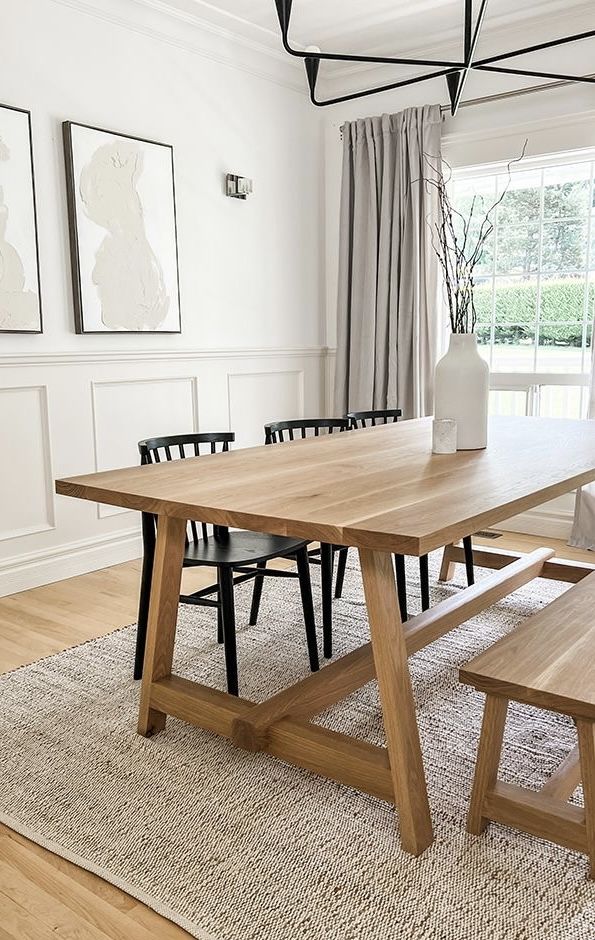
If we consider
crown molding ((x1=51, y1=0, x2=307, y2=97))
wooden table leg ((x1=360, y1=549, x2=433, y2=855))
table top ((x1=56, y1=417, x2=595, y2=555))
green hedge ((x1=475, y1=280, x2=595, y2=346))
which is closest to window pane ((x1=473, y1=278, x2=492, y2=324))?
green hedge ((x1=475, y1=280, x2=595, y2=346))

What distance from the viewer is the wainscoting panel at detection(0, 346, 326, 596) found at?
11.6 ft

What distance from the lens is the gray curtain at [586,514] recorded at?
→ 13.2 ft

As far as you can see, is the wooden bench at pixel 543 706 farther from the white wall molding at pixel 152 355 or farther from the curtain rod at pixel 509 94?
the curtain rod at pixel 509 94

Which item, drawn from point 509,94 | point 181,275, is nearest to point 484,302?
point 509,94

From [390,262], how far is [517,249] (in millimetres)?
719

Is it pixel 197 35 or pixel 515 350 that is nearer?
pixel 197 35

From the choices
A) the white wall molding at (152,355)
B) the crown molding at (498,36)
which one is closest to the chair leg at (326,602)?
the white wall molding at (152,355)

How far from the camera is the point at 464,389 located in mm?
2506

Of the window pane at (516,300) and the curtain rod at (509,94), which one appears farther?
the window pane at (516,300)

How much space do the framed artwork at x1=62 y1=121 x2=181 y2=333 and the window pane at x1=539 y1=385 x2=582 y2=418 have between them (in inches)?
81.7

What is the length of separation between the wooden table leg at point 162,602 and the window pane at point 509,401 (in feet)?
9.69

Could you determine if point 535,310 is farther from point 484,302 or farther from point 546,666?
point 546,666

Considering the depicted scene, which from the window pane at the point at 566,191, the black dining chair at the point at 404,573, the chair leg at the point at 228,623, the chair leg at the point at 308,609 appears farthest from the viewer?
the window pane at the point at 566,191

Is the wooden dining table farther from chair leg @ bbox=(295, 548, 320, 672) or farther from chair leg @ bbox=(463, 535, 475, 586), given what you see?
A: chair leg @ bbox=(463, 535, 475, 586)
